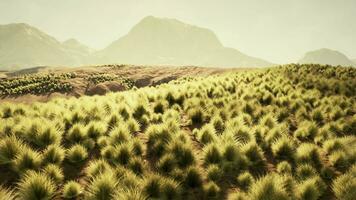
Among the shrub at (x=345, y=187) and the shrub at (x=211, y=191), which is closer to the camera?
the shrub at (x=345, y=187)

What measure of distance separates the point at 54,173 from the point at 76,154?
123 cm

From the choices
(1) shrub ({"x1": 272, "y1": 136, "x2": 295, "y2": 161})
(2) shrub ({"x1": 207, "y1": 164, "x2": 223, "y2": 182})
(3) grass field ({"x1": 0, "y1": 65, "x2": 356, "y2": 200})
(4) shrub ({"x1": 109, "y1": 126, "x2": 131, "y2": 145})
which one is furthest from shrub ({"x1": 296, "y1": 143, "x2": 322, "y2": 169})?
(4) shrub ({"x1": 109, "y1": 126, "x2": 131, "y2": 145})

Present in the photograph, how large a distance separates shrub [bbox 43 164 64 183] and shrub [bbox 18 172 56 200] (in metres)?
0.58

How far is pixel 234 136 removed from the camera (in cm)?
988

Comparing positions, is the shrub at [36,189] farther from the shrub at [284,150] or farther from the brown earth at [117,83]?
the brown earth at [117,83]

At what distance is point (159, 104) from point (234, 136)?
4976mm

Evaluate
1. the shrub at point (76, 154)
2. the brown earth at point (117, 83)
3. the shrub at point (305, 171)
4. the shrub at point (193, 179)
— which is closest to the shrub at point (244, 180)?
the shrub at point (193, 179)

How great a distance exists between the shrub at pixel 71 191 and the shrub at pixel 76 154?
1522 mm

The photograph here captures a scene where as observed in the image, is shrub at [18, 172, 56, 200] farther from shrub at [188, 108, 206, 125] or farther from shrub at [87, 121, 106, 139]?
shrub at [188, 108, 206, 125]

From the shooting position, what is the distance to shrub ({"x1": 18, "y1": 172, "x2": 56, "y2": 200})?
5.48 m

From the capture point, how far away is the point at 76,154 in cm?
769

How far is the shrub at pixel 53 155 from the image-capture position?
7.18 meters

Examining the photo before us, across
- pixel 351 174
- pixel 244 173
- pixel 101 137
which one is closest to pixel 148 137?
pixel 101 137

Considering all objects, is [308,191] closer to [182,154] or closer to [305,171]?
[305,171]
